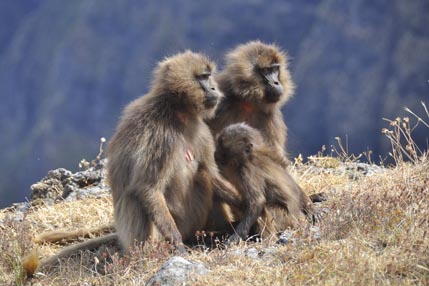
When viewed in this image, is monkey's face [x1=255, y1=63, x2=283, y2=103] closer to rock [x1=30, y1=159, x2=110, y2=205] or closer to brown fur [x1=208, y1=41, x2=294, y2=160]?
brown fur [x1=208, y1=41, x2=294, y2=160]

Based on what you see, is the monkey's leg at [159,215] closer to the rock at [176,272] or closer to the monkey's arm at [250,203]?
the monkey's arm at [250,203]

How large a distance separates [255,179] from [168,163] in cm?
71

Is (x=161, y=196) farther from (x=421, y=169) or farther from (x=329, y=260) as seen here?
(x=421, y=169)

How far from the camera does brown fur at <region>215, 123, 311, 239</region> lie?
5977 millimetres

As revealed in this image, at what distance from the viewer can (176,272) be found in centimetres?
474

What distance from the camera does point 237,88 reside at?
682 centimetres

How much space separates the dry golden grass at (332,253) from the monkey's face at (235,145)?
77 centimetres

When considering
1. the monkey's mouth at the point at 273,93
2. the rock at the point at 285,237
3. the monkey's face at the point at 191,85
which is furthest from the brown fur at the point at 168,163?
the monkey's mouth at the point at 273,93

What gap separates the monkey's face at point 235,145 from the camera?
6.11m

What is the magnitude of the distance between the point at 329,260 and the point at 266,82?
8.45 ft

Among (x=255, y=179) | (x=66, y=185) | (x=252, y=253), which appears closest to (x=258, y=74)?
(x=255, y=179)

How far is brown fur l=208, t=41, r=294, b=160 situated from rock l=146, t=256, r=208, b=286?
81.5 inches

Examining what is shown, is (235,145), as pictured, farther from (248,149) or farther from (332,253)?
(332,253)

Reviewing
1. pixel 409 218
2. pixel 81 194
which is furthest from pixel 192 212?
pixel 81 194
